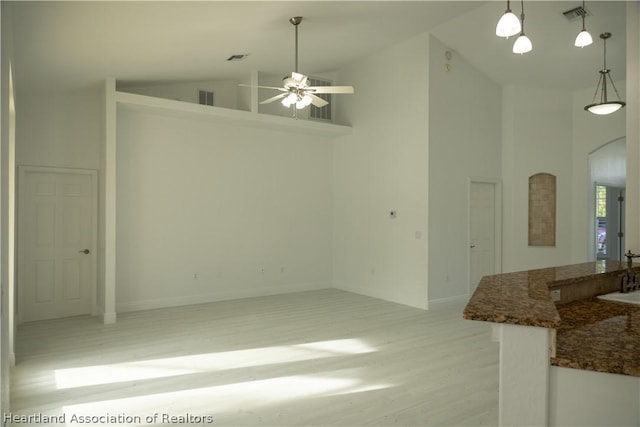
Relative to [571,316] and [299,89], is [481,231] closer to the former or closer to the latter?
[299,89]

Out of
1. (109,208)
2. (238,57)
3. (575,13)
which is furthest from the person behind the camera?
(238,57)

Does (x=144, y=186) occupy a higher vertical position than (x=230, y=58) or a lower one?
lower

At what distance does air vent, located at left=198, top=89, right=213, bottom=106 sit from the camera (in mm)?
7000

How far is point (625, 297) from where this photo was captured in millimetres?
2875

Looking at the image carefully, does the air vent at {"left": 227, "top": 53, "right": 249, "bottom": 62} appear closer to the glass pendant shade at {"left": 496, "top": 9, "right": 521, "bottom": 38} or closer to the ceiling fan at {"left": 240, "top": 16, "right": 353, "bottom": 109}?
the ceiling fan at {"left": 240, "top": 16, "right": 353, "bottom": 109}

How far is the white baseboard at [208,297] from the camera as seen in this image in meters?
6.38

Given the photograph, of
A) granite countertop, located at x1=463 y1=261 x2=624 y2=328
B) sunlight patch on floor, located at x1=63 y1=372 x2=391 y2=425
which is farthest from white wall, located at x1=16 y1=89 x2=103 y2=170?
granite countertop, located at x1=463 y1=261 x2=624 y2=328

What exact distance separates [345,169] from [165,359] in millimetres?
5012

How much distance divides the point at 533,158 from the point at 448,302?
3.08 m

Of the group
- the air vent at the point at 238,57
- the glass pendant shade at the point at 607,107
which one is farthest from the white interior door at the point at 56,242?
the glass pendant shade at the point at 607,107

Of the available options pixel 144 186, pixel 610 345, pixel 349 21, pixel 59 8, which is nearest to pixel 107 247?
pixel 144 186

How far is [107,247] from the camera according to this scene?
5.66 metres

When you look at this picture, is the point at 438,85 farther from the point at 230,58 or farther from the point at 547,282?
the point at 547,282

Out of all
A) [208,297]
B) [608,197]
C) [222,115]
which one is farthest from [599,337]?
[608,197]
